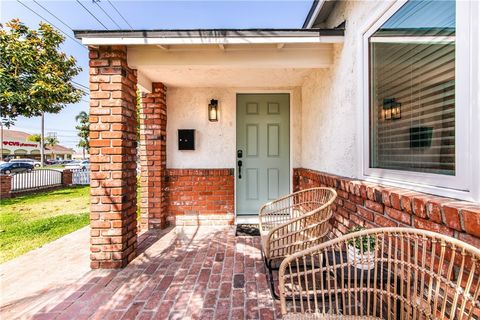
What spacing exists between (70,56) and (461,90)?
37.1 ft

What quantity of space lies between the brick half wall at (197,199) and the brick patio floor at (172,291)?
Answer: 3.27 feet

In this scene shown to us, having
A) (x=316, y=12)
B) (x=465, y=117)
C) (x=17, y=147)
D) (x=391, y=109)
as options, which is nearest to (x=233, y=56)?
(x=316, y=12)

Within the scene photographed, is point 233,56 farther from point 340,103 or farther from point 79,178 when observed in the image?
point 79,178

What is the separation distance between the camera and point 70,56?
8883 millimetres

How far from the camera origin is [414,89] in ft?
5.37

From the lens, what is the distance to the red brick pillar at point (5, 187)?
747 centimetres

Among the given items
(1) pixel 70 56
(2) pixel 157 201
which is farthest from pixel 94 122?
(1) pixel 70 56

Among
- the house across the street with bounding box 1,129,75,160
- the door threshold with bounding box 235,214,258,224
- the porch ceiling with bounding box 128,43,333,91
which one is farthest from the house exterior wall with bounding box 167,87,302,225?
the house across the street with bounding box 1,129,75,160

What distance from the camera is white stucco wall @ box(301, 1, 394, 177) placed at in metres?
2.29

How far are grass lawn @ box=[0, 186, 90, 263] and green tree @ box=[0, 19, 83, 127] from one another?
114 inches

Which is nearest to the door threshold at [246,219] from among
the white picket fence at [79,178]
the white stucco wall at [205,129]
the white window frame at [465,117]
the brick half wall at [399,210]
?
the white stucco wall at [205,129]

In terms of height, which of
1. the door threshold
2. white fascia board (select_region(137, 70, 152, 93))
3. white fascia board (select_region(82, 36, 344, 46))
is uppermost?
white fascia board (select_region(82, 36, 344, 46))

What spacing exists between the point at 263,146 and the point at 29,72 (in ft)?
25.9

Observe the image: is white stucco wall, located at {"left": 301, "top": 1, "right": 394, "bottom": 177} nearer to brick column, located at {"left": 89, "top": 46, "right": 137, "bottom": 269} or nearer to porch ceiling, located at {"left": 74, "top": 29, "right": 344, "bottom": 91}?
porch ceiling, located at {"left": 74, "top": 29, "right": 344, "bottom": 91}
